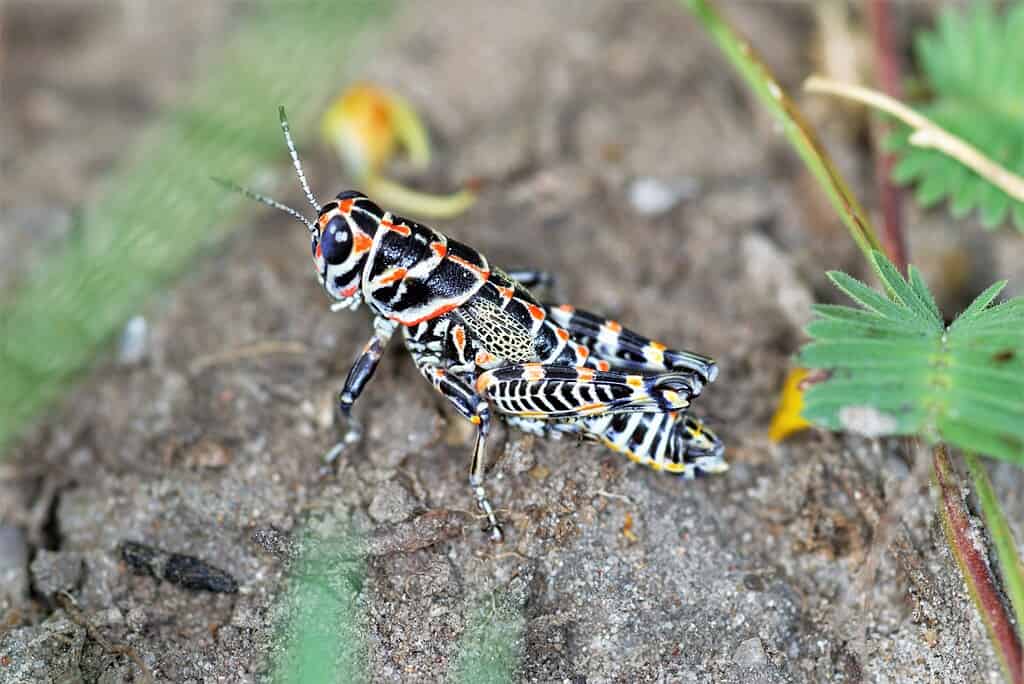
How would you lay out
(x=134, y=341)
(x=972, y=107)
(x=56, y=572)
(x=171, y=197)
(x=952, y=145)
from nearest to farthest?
(x=56, y=572), (x=952, y=145), (x=134, y=341), (x=171, y=197), (x=972, y=107)

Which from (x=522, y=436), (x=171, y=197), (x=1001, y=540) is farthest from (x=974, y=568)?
(x=171, y=197)

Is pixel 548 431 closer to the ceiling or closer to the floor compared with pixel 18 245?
closer to the ceiling

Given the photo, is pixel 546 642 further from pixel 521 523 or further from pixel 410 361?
pixel 410 361

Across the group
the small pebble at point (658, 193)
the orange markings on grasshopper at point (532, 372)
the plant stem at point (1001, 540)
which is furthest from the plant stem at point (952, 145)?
the orange markings on grasshopper at point (532, 372)

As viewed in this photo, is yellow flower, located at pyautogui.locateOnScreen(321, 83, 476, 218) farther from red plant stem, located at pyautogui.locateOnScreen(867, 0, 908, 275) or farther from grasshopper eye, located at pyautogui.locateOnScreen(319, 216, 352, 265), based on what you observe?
red plant stem, located at pyautogui.locateOnScreen(867, 0, 908, 275)

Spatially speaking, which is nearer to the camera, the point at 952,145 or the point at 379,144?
the point at 952,145

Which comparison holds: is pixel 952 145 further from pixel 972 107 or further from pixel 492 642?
pixel 492 642

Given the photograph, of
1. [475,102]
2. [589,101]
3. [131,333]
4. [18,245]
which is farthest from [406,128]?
[18,245]
